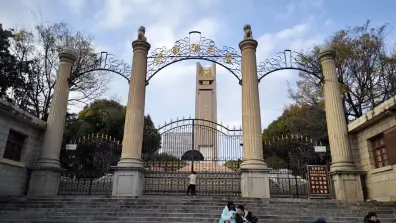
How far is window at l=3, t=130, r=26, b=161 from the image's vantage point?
11.7 m

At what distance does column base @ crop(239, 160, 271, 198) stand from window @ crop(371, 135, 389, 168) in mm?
4253

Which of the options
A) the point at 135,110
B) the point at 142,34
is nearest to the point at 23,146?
the point at 135,110

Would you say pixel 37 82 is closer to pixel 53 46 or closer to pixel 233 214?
pixel 53 46

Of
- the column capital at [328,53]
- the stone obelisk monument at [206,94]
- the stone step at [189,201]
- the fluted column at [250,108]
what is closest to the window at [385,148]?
the stone step at [189,201]

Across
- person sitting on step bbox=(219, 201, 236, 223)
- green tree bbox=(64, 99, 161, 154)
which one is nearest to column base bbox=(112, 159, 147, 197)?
person sitting on step bbox=(219, 201, 236, 223)

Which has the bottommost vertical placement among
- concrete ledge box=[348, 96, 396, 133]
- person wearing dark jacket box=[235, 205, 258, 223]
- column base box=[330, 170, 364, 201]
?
person wearing dark jacket box=[235, 205, 258, 223]

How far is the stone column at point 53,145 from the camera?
12180mm

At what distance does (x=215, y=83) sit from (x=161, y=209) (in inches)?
1127

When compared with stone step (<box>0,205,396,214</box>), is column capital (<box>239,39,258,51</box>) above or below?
above

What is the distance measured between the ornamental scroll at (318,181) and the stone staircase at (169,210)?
209 cm

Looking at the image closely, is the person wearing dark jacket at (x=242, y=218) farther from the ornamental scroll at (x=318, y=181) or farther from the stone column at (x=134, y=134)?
the ornamental scroll at (x=318, y=181)

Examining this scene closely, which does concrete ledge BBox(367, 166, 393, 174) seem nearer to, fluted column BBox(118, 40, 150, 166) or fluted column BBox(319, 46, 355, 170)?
fluted column BBox(319, 46, 355, 170)

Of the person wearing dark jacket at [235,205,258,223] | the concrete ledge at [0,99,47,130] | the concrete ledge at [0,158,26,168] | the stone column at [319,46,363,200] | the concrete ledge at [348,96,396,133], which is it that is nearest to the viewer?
the person wearing dark jacket at [235,205,258,223]

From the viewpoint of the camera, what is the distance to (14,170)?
38.6ft
